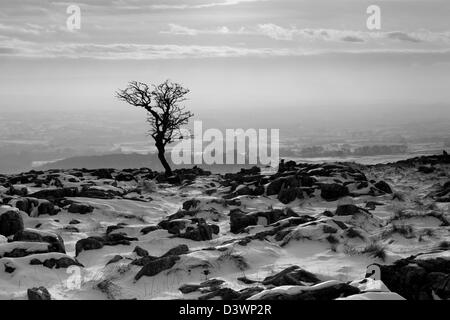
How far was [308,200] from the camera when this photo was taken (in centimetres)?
2522

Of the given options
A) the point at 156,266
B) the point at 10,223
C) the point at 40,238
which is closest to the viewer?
the point at 156,266

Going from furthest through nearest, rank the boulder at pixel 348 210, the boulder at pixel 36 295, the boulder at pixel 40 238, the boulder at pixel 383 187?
the boulder at pixel 383 187
the boulder at pixel 348 210
the boulder at pixel 40 238
the boulder at pixel 36 295

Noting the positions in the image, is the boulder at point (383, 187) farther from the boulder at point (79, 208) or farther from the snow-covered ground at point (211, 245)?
the boulder at point (79, 208)

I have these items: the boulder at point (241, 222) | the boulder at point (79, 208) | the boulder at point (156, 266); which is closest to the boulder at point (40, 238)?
the boulder at point (156, 266)

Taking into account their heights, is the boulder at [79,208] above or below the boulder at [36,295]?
below

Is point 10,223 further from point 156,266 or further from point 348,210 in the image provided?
point 348,210

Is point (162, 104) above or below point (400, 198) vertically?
above

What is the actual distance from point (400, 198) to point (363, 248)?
1183 cm

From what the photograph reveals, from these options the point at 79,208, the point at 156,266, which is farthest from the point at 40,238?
the point at 79,208

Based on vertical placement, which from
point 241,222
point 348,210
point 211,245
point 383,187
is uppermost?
point 348,210

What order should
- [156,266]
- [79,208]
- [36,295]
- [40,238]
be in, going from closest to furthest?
[36,295] < [156,266] < [40,238] < [79,208]

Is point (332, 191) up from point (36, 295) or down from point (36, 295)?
down
